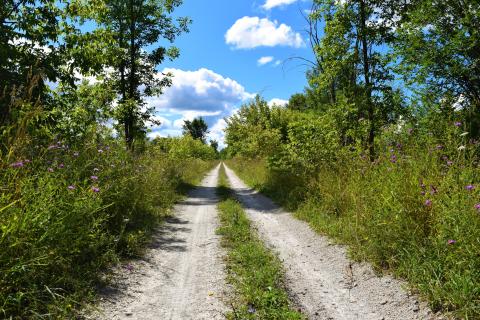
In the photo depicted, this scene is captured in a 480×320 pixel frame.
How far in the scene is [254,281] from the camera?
5.01 metres

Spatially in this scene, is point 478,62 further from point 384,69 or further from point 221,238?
point 221,238

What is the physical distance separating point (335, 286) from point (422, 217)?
1666 millimetres

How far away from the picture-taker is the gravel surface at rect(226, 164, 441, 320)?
14.6ft

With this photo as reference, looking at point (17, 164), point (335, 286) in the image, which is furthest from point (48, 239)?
point (335, 286)

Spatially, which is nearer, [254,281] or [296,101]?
[254,281]

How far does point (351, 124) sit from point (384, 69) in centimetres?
180

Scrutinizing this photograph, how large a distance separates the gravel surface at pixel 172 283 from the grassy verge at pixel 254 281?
207mm

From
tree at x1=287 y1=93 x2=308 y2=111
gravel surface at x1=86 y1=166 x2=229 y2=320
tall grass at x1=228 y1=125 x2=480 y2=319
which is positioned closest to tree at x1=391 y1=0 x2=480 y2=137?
tall grass at x1=228 y1=125 x2=480 y2=319

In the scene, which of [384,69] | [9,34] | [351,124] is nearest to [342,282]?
[351,124]

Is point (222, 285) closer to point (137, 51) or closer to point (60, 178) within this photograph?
point (60, 178)

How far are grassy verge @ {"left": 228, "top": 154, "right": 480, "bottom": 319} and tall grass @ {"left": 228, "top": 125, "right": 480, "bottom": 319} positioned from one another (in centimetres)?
1

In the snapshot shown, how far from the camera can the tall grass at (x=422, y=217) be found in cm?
425

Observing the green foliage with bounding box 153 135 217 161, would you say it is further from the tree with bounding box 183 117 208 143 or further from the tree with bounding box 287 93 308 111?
the tree with bounding box 183 117 208 143

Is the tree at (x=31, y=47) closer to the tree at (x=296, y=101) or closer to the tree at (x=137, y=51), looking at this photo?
the tree at (x=137, y=51)
